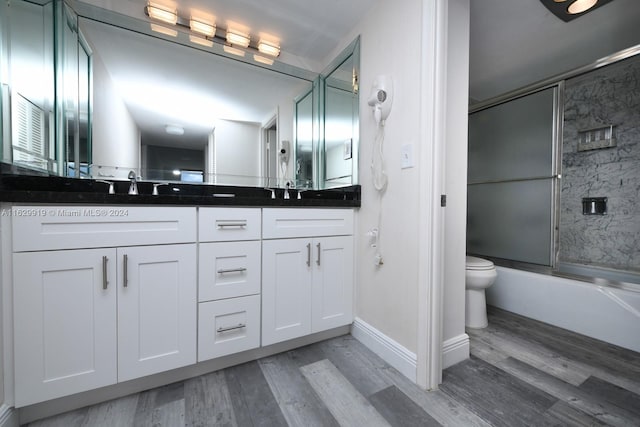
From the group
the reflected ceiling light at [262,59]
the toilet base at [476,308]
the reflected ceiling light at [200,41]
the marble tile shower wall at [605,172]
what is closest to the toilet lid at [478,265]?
the toilet base at [476,308]

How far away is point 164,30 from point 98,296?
1.62m

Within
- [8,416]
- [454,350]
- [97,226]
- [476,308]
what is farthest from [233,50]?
[476,308]

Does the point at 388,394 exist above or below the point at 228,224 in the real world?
below

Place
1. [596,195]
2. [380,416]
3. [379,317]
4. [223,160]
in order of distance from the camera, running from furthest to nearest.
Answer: [596,195] → [223,160] → [379,317] → [380,416]

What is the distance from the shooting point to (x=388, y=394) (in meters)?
1.08

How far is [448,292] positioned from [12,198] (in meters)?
1.87

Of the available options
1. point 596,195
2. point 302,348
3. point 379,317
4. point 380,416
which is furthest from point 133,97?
point 596,195

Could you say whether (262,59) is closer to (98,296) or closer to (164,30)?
(164,30)

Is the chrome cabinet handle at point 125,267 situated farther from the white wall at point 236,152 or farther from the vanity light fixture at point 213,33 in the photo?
the vanity light fixture at point 213,33

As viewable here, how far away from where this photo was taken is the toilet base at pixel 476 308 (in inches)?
66.6

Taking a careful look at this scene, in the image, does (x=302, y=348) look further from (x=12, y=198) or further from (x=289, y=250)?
(x=12, y=198)

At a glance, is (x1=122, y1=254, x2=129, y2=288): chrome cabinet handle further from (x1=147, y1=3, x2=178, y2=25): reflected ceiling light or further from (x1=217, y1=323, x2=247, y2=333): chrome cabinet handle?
(x1=147, y1=3, x2=178, y2=25): reflected ceiling light

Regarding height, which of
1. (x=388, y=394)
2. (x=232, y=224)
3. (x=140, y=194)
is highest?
(x=140, y=194)

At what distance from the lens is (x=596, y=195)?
2174 millimetres
